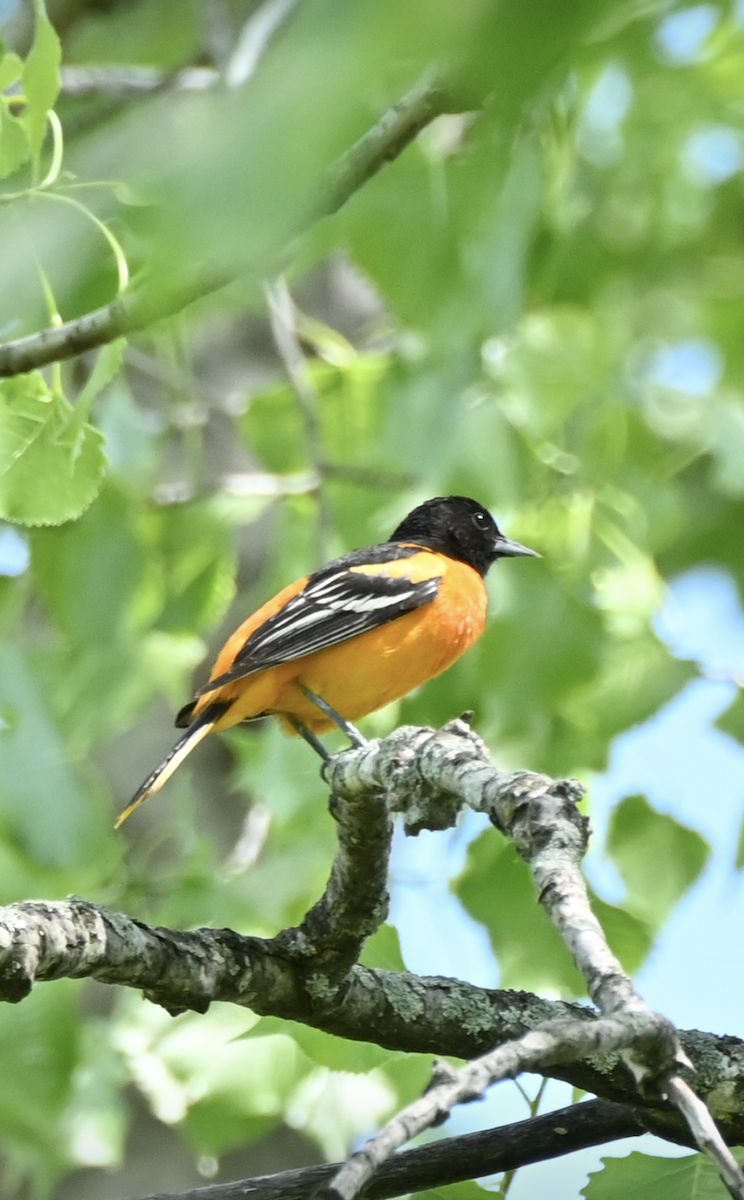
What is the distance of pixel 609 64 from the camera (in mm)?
3537

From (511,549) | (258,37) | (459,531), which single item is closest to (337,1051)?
(511,549)

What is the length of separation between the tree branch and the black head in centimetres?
291

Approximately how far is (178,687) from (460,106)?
2.68m

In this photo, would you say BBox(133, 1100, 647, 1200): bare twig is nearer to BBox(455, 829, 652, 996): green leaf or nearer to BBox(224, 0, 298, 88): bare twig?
BBox(455, 829, 652, 996): green leaf

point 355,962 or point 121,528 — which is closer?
point 355,962

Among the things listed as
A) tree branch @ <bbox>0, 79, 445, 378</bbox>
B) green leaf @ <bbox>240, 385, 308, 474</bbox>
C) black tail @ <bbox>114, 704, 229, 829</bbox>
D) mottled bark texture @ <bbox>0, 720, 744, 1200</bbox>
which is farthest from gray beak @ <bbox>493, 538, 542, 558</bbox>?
tree branch @ <bbox>0, 79, 445, 378</bbox>

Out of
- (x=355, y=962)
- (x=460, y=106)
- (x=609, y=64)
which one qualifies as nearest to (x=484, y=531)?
(x=609, y=64)

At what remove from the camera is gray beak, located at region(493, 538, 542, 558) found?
4620 mm

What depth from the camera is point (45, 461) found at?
227 centimetres

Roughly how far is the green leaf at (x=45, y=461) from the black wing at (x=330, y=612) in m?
1.71

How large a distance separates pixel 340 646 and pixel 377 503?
618 millimetres

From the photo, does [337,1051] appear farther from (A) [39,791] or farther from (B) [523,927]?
(A) [39,791]

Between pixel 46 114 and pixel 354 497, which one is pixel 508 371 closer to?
pixel 354 497

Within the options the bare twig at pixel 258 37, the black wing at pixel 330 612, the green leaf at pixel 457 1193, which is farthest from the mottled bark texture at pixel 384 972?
the bare twig at pixel 258 37
